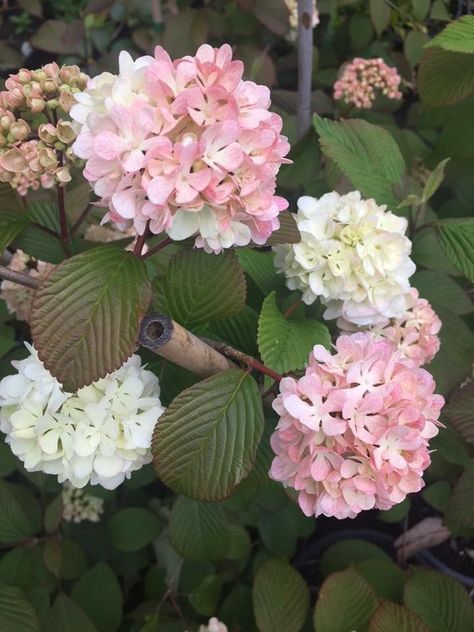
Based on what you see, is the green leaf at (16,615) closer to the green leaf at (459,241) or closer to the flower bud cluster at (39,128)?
the flower bud cluster at (39,128)

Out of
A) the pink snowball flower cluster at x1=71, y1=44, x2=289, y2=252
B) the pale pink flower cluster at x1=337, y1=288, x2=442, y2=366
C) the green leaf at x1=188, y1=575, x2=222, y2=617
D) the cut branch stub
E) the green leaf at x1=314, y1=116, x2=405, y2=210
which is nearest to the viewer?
the pink snowball flower cluster at x1=71, y1=44, x2=289, y2=252

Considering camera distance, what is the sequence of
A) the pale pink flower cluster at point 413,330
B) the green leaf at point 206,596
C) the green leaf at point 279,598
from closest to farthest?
the pale pink flower cluster at point 413,330
the green leaf at point 279,598
the green leaf at point 206,596

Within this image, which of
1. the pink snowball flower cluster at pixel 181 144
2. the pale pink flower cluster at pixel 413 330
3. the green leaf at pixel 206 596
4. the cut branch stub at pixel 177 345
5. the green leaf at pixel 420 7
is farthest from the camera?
the green leaf at pixel 420 7

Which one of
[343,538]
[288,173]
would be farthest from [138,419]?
[343,538]

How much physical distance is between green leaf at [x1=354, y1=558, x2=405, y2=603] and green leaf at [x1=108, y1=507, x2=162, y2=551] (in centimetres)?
42

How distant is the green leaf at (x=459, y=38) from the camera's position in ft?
2.96

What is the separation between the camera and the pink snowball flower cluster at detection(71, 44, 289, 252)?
0.50 meters

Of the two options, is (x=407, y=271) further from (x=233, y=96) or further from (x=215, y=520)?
(x=215, y=520)

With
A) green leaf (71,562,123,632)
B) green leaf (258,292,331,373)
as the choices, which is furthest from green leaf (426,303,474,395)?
green leaf (71,562,123,632)

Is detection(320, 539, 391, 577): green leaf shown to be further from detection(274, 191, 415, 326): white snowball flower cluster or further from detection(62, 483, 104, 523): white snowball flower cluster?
detection(274, 191, 415, 326): white snowball flower cluster

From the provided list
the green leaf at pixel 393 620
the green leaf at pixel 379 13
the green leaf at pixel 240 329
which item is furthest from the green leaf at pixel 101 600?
the green leaf at pixel 379 13

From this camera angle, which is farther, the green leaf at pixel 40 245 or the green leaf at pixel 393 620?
the green leaf at pixel 393 620

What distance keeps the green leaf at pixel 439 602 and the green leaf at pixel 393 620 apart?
178 mm

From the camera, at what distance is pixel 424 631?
36.8 inches
